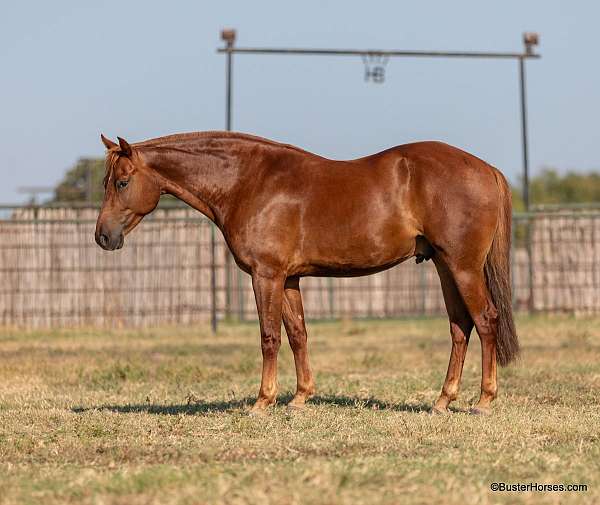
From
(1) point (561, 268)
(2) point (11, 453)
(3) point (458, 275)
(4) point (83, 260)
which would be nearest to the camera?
(2) point (11, 453)

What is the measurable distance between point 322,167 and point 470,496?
13.0ft

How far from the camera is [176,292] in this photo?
19.5m

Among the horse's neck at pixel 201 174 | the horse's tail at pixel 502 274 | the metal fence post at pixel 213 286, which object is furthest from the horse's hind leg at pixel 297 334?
the metal fence post at pixel 213 286

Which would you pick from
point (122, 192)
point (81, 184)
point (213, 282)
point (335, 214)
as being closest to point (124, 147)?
point (122, 192)

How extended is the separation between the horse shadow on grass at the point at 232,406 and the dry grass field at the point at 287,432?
1.0 inches

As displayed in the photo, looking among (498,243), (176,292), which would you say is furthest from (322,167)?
(176,292)

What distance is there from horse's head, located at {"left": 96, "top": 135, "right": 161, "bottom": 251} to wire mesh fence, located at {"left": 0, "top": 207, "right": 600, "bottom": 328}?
32.0 feet

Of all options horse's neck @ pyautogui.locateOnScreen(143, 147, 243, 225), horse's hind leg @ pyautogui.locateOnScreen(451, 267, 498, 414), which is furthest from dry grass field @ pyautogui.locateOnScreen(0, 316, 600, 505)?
horse's neck @ pyautogui.locateOnScreen(143, 147, 243, 225)

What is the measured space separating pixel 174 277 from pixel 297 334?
1108 centimetres

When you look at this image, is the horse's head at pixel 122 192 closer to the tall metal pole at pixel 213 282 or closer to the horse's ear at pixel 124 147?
the horse's ear at pixel 124 147

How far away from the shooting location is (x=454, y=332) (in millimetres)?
8492

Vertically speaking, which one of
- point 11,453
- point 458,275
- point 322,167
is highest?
point 322,167

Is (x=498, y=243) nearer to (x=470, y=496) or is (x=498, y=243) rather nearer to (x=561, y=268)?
(x=470, y=496)

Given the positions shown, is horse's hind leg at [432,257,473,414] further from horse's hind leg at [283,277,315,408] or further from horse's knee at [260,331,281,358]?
horse's knee at [260,331,281,358]
